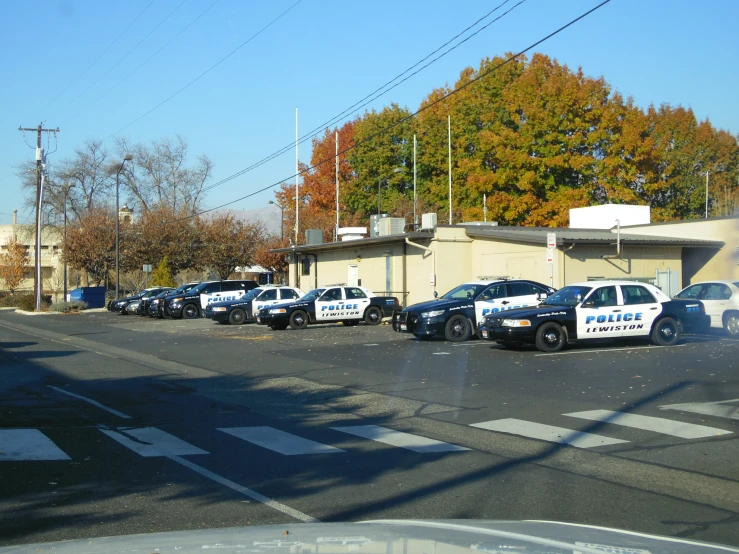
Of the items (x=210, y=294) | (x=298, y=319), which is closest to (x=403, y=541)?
(x=298, y=319)

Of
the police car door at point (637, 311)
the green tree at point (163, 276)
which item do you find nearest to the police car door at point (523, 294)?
the police car door at point (637, 311)

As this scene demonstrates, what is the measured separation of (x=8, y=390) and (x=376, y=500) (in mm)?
9510

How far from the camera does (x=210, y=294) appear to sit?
3866 cm

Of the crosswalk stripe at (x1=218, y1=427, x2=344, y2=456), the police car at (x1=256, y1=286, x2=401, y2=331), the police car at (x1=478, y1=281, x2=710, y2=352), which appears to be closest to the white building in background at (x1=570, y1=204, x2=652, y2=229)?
the police car at (x1=256, y1=286, x2=401, y2=331)

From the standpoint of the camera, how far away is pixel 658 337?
1950 centimetres

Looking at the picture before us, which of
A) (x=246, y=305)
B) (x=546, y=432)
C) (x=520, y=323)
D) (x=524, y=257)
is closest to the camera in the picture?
(x=546, y=432)

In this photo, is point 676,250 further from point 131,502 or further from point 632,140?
point 131,502

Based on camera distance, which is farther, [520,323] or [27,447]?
[520,323]

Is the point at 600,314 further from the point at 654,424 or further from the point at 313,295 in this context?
the point at 313,295

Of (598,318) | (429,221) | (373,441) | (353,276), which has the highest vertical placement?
(429,221)

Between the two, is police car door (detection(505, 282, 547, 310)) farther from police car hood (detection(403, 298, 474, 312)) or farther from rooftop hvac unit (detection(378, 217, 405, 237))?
rooftop hvac unit (detection(378, 217, 405, 237))

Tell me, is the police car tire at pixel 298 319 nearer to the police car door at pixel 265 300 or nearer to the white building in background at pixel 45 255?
the police car door at pixel 265 300

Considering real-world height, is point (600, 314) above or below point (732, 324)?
above

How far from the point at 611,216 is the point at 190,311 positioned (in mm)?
20250
